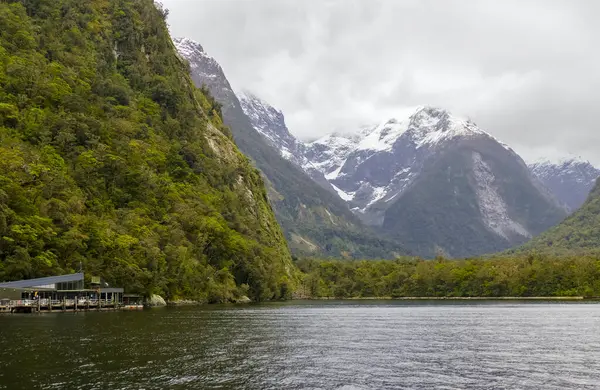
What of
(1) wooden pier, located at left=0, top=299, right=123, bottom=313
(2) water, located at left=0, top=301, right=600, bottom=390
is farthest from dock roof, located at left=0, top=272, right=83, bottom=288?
(2) water, located at left=0, top=301, right=600, bottom=390

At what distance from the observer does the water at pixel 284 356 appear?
176 feet

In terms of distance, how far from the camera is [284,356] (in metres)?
70.9

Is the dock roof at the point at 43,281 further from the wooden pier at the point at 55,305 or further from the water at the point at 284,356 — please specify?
the water at the point at 284,356

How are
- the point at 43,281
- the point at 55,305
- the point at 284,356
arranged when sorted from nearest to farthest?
the point at 284,356, the point at 43,281, the point at 55,305

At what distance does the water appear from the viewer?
53.5m

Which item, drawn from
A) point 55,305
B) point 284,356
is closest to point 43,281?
point 55,305

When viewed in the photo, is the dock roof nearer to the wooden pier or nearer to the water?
the wooden pier

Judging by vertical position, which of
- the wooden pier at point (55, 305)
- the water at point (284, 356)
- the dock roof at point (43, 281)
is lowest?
the water at point (284, 356)

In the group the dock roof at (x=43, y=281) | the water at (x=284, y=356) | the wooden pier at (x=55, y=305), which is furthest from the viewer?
the wooden pier at (x=55, y=305)

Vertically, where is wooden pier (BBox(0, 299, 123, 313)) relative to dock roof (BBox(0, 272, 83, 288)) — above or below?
below

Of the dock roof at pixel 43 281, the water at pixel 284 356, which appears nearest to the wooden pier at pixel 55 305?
the dock roof at pixel 43 281

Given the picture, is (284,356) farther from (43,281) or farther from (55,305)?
(55,305)

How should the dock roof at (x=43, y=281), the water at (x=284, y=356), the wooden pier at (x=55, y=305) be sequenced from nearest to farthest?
the water at (x=284, y=356)
the dock roof at (x=43, y=281)
the wooden pier at (x=55, y=305)

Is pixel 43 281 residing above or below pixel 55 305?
above
